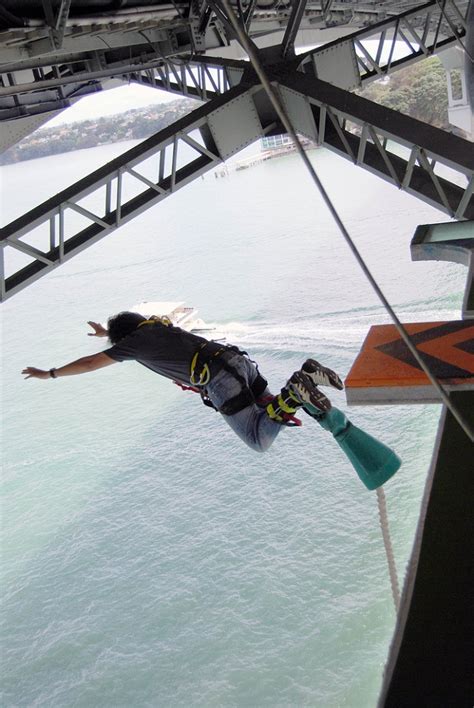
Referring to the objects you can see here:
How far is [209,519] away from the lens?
30109 mm

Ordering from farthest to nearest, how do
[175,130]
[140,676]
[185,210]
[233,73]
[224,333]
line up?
1. [185,210]
2. [224,333]
3. [140,676]
4. [233,73]
5. [175,130]

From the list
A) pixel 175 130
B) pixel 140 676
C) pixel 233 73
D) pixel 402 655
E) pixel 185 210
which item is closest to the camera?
pixel 402 655

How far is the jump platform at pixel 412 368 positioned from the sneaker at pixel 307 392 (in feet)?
0.94

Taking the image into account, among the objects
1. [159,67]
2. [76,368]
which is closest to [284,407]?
[76,368]

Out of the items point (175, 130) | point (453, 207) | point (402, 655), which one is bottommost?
point (453, 207)

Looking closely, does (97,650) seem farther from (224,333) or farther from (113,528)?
(224,333)

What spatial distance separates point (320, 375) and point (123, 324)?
177 centimetres

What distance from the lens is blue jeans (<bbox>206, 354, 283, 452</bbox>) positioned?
5340 millimetres

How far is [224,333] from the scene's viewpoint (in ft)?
137

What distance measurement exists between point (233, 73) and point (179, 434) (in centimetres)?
2784

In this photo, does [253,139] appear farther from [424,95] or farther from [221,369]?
[424,95]

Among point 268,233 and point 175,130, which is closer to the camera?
point 175,130

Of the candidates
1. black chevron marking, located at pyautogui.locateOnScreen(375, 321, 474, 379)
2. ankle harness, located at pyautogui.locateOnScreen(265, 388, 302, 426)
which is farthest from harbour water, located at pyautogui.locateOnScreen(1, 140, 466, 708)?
black chevron marking, located at pyautogui.locateOnScreen(375, 321, 474, 379)

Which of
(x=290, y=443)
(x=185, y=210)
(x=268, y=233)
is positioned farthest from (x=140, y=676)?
(x=185, y=210)
